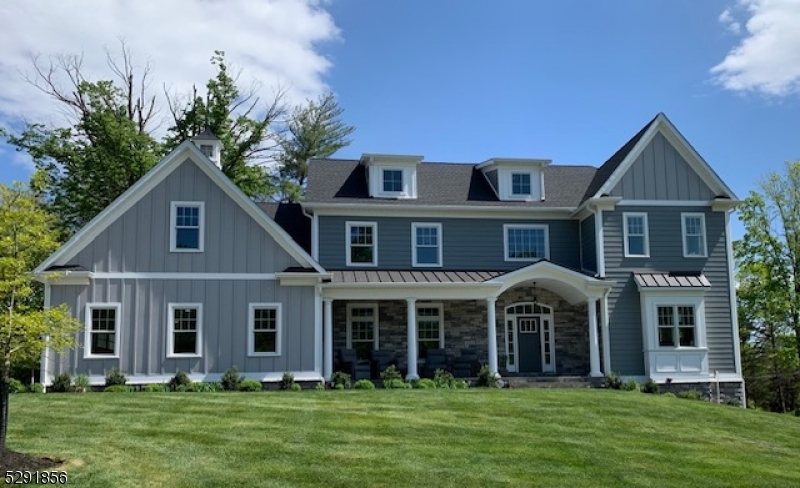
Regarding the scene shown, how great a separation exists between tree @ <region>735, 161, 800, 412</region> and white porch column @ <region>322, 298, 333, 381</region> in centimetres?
2058

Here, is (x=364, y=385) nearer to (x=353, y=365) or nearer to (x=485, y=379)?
(x=353, y=365)

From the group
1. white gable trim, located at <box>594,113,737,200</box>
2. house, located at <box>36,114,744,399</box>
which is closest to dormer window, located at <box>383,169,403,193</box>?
house, located at <box>36,114,744,399</box>

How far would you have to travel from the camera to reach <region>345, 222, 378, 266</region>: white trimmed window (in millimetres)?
23391

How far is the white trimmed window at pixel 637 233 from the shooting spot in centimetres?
2352

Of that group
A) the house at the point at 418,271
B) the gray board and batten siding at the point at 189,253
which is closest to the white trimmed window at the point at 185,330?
the house at the point at 418,271

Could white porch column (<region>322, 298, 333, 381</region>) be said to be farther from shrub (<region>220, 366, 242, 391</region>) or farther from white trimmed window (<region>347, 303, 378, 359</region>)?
shrub (<region>220, 366, 242, 391</region>)

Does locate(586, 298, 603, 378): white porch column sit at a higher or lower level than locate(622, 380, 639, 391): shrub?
higher

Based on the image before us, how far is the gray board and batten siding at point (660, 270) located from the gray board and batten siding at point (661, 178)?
1.43 feet

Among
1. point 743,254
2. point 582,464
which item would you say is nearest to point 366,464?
point 582,464

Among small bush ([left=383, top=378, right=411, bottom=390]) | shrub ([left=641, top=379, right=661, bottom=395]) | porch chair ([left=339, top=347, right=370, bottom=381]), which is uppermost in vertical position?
porch chair ([left=339, top=347, right=370, bottom=381])

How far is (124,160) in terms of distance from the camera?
30.0 m

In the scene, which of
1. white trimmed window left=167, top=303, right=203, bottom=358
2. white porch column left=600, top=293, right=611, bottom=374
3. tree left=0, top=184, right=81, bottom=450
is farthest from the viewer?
white porch column left=600, top=293, right=611, bottom=374

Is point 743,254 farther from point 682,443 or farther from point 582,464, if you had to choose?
point 582,464

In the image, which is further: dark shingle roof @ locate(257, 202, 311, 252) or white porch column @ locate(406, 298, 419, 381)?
dark shingle roof @ locate(257, 202, 311, 252)
